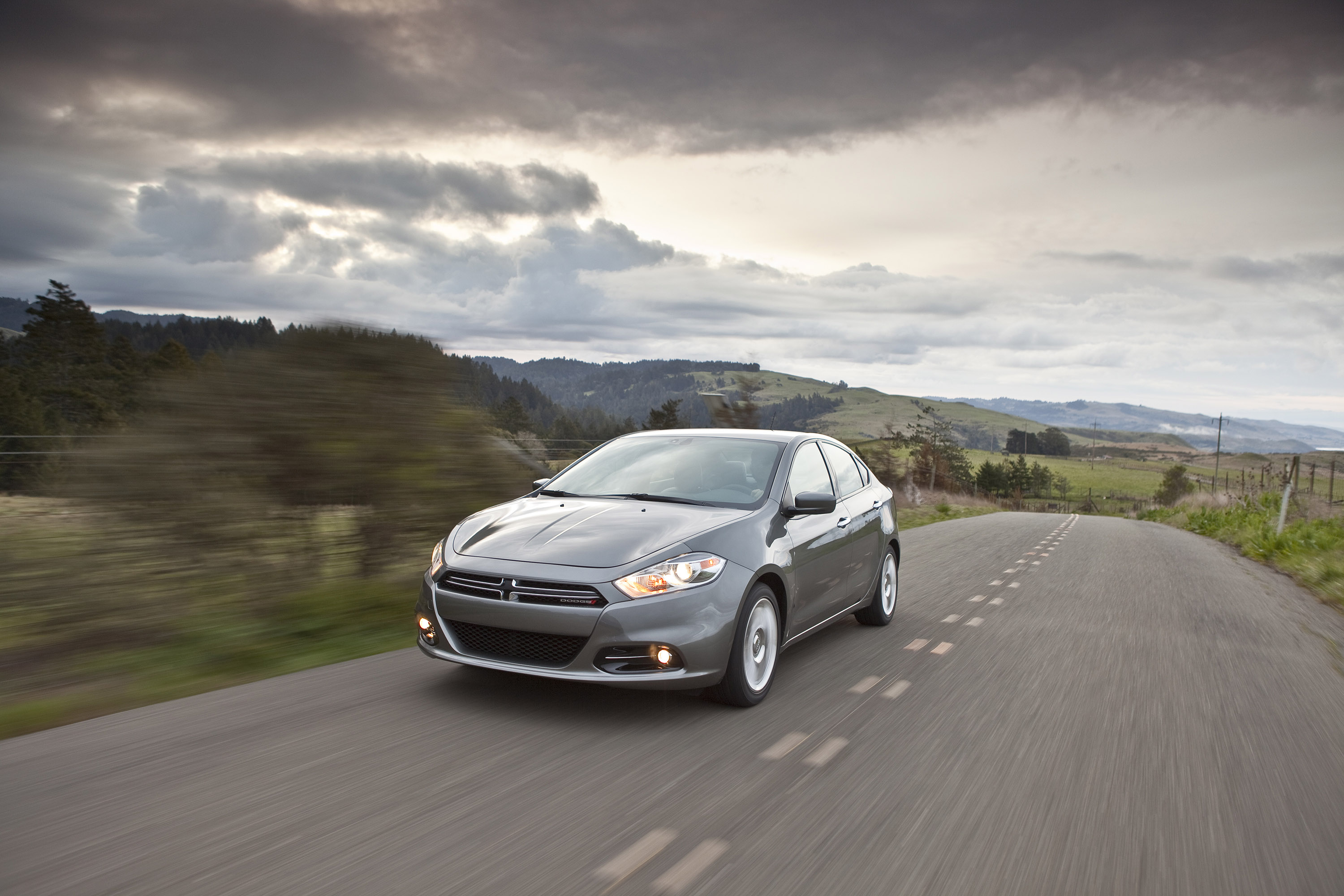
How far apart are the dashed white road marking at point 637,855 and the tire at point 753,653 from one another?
152 cm

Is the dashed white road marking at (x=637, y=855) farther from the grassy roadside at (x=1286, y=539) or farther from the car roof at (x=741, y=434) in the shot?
the grassy roadside at (x=1286, y=539)

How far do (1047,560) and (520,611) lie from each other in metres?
11.4

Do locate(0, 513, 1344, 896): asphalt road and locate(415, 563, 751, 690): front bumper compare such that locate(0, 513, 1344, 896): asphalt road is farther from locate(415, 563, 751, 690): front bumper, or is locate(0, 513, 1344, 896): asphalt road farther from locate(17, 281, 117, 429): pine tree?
locate(17, 281, 117, 429): pine tree

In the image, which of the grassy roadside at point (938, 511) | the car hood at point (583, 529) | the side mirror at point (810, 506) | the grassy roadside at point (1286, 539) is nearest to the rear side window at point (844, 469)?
the side mirror at point (810, 506)

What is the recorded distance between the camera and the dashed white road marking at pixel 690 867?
291 cm

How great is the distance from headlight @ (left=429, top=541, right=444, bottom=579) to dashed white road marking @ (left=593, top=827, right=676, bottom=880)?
213 centimetres

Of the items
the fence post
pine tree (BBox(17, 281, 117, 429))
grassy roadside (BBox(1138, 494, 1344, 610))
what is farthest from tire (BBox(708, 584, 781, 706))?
pine tree (BBox(17, 281, 117, 429))

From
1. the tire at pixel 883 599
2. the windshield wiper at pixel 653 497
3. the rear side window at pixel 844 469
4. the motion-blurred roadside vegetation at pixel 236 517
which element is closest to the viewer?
the motion-blurred roadside vegetation at pixel 236 517

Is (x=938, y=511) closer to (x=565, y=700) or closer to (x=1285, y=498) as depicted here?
(x=1285, y=498)

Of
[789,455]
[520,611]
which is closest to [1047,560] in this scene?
[789,455]

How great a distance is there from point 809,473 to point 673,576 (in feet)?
7.01

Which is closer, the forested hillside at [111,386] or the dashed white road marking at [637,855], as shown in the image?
the dashed white road marking at [637,855]

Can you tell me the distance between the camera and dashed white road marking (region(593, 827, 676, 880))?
2984mm

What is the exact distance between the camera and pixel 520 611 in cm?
447
